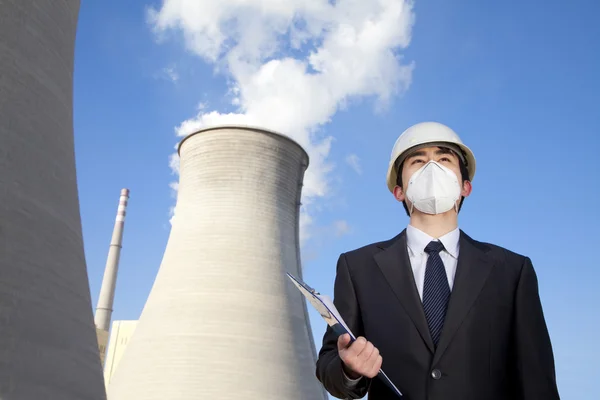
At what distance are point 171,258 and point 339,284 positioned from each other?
Answer: 8618 millimetres

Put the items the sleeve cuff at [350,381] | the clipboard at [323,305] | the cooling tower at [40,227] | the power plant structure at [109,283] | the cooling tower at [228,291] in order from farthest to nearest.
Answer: the power plant structure at [109,283], the cooling tower at [228,291], the cooling tower at [40,227], the sleeve cuff at [350,381], the clipboard at [323,305]

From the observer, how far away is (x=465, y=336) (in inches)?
58.4

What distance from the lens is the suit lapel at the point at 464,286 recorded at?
4.85ft

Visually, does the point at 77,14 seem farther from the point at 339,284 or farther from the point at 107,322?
the point at 107,322

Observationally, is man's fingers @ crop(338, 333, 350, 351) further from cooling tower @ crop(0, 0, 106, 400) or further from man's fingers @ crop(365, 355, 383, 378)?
cooling tower @ crop(0, 0, 106, 400)

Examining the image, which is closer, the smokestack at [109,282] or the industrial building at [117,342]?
the smokestack at [109,282]

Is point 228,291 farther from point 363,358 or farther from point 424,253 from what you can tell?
point 363,358

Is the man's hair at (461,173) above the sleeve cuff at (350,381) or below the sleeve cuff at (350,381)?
above

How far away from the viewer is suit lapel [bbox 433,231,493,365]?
4.85 feet

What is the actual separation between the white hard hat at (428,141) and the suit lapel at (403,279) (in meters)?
0.23

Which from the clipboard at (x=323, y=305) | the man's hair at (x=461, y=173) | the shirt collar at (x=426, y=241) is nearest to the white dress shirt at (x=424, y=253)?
the shirt collar at (x=426, y=241)

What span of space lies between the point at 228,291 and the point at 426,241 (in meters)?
7.92

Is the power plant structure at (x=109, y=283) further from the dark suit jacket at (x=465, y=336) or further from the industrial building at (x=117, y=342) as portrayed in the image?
the dark suit jacket at (x=465, y=336)

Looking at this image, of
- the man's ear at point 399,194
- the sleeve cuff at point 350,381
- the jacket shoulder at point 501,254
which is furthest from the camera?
the man's ear at point 399,194
